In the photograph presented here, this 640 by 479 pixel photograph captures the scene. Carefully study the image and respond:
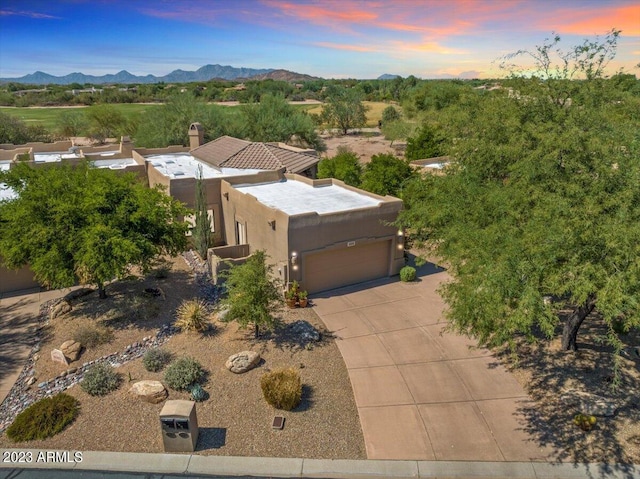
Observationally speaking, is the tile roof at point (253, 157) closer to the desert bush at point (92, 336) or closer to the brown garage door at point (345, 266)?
the brown garage door at point (345, 266)

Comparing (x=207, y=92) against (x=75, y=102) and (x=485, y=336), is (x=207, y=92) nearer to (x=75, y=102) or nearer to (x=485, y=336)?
(x=75, y=102)

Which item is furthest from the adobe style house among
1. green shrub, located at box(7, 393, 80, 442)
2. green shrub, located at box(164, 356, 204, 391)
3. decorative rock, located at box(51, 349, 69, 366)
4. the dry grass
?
green shrub, located at box(7, 393, 80, 442)

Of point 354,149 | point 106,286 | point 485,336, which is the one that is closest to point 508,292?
point 485,336

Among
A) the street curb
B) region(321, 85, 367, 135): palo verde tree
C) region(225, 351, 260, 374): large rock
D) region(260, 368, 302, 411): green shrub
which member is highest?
region(321, 85, 367, 135): palo verde tree

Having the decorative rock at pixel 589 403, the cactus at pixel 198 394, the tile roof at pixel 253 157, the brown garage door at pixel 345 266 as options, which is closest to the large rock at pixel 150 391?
the cactus at pixel 198 394

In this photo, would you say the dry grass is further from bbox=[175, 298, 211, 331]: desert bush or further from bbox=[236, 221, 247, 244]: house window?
bbox=[236, 221, 247, 244]: house window

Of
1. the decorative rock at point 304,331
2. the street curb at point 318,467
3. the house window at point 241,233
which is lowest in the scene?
the street curb at point 318,467

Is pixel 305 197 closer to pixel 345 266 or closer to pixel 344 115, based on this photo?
pixel 345 266
